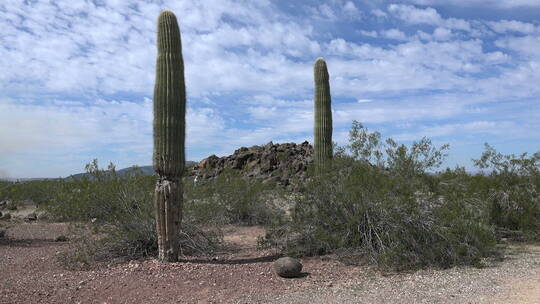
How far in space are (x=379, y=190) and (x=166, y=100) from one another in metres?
4.10

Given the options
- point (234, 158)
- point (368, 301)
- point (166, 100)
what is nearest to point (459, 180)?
point (368, 301)

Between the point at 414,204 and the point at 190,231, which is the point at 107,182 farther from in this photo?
the point at 414,204

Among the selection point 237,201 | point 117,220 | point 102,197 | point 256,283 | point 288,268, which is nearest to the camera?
point 256,283

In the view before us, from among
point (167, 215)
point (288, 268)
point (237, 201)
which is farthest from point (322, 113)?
point (288, 268)

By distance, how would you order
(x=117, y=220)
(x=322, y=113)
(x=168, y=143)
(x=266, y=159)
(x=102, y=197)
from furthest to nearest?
→ (x=266, y=159) → (x=322, y=113) → (x=102, y=197) → (x=117, y=220) → (x=168, y=143)

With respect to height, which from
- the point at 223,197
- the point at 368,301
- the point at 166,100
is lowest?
the point at 368,301

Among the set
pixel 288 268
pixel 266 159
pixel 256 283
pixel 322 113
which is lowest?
pixel 256 283

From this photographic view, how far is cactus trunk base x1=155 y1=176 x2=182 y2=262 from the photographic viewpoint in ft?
27.4

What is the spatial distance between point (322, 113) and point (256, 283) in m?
7.16

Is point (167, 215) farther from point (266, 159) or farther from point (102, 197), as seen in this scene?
point (266, 159)

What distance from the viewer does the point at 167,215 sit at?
8.38 m

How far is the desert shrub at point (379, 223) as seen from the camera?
7715 millimetres

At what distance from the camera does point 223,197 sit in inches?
580

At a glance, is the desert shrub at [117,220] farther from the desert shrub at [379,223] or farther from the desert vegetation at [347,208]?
the desert shrub at [379,223]
